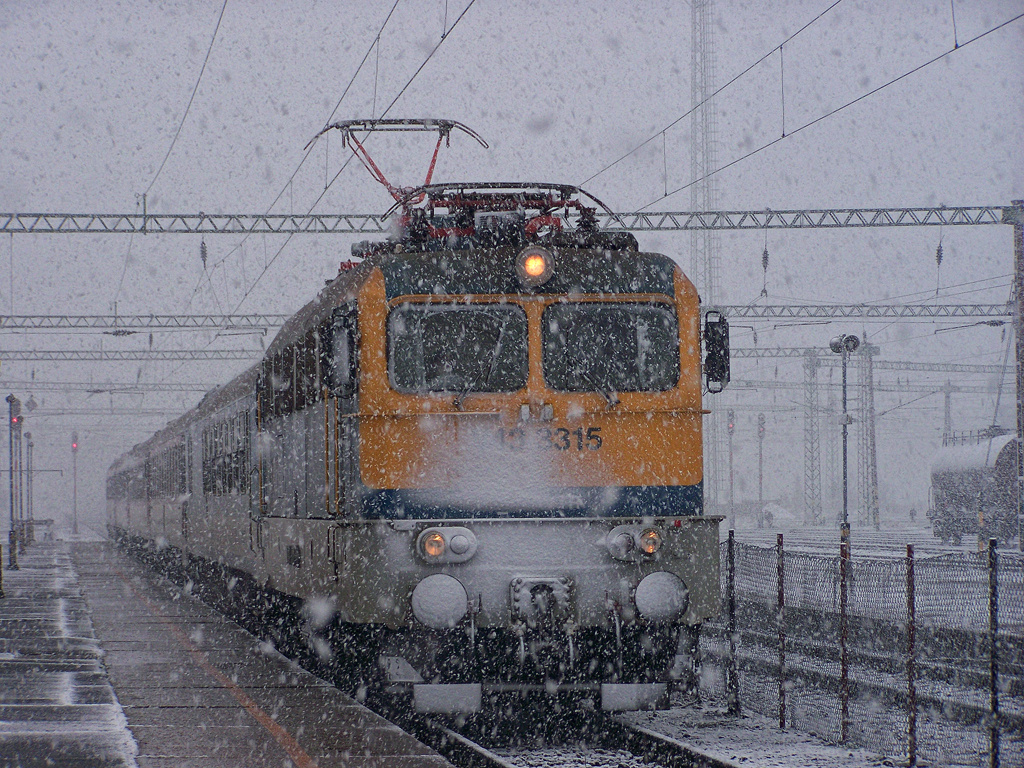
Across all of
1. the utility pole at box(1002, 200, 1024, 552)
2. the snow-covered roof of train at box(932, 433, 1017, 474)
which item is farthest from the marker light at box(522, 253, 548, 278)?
the snow-covered roof of train at box(932, 433, 1017, 474)

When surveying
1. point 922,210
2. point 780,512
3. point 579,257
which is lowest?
point 780,512

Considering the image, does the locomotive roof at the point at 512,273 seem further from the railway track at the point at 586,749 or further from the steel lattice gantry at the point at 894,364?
the steel lattice gantry at the point at 894,364

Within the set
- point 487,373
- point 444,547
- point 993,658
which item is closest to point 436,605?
point 444,547

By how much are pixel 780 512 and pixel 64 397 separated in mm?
52576

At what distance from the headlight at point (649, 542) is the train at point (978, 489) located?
28.2 meters

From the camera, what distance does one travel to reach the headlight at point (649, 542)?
8.69 metres

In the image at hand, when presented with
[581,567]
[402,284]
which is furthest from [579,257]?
[581,567]

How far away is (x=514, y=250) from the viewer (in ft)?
30.0

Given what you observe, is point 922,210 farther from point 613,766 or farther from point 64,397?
point 64,397

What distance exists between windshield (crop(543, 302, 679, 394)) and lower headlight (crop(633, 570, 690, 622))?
127cm

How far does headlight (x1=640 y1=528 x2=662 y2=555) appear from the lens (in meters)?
8.69

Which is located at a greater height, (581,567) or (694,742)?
(581,567)

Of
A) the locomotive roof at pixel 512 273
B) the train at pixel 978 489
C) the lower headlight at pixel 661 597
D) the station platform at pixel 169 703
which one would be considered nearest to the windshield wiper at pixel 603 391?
the locomotive roof at pixel 512 273

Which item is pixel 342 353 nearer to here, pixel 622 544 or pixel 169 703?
pixel 622 544
